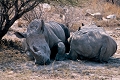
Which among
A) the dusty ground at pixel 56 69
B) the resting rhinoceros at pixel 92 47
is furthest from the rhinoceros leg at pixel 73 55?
the dusty ground at pixel 56 69

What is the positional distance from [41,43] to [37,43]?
0.11 m

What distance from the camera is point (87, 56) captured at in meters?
9.02

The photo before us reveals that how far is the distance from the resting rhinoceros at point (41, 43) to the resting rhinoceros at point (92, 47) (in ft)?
1.17

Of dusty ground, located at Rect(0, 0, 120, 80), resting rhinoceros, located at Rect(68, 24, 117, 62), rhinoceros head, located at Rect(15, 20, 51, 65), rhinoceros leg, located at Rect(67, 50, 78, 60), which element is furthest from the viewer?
rhinoceros leg, located at Rect(67, 50, 78, 60)

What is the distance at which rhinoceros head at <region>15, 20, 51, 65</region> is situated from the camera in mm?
8367

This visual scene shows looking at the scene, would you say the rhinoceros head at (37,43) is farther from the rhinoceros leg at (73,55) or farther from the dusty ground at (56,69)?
the rhinoceros leg at (73,55)

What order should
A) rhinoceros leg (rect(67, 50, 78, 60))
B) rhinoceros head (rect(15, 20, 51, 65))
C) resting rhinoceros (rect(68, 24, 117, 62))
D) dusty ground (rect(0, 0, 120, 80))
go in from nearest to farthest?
dusty ground (rect(0, 0, 120, 80)), rhinoceros head (rect(15, 20, 51, 65)), resting rhinoceros (rect(68, 24, 117, 62)), rhinoceros leg (rect(67, 50, 78, 60))

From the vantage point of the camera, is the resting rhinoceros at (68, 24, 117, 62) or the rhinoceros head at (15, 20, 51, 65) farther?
the resting rhinoceros at (68, 24, 117, 62)

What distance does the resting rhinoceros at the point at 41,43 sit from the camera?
8.42 metres

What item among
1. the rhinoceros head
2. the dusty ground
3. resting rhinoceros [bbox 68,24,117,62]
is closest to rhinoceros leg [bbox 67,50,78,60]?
resting rhinoceros [bbox 68,24,117,62]

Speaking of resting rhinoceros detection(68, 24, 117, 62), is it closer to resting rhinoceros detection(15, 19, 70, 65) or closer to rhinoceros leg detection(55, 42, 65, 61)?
rhinoceros leg detection(55, 42, 65, 61)

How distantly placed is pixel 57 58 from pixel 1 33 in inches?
96.2

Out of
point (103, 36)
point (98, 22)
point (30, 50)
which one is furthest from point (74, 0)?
point (98, 22)

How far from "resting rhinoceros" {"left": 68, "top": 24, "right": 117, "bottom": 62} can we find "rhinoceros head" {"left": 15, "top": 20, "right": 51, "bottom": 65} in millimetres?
799
